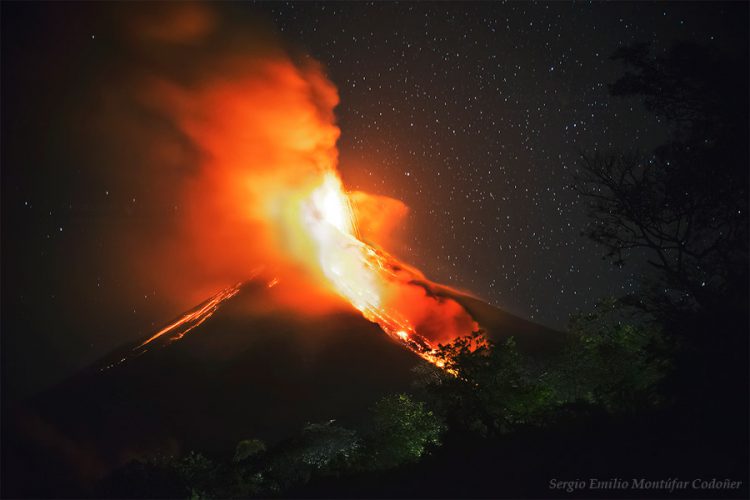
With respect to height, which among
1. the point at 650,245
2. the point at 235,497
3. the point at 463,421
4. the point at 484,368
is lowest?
the point at 235,497

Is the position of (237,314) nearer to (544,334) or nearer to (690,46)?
(544,334)

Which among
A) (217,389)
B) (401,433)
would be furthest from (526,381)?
(217,389)

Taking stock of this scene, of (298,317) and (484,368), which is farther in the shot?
(298,317)

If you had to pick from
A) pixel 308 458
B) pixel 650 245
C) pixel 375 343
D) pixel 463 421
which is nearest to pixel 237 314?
pixel 375 343

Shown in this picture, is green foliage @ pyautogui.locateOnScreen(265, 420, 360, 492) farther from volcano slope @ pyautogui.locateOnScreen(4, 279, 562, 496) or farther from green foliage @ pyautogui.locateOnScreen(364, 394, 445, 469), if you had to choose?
volcano slope @ pyautogui.locateOnScreen(4, 279, 562, 496)

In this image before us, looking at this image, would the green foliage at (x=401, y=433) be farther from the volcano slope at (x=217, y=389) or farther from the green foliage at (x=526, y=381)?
the volcano slope at (x=217, y=389)

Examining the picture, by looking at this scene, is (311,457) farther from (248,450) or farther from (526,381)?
(526,381)

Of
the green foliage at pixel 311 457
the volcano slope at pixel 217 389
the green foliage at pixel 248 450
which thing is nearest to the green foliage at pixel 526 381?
the green foliage at pixel 311 457
